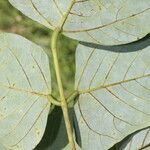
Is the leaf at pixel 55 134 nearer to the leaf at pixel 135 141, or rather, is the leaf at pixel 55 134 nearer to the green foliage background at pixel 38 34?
the leaf at pixel 135 141

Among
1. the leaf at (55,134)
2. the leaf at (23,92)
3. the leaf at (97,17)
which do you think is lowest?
the leaf at (55,134)

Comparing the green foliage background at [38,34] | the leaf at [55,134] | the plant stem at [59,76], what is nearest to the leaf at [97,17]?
the plant stem at [59,76]

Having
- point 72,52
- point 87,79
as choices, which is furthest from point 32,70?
point 72,52

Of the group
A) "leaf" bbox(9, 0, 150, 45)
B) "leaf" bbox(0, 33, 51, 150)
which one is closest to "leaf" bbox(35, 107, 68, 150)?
"leaf" bbox(0, 33, 51, 150)

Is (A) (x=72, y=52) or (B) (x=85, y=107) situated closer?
(B) (x=85, y=107)

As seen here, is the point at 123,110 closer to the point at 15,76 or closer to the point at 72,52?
the point at 15,76

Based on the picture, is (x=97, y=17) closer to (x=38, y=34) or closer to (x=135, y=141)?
(x=135, y=141)
